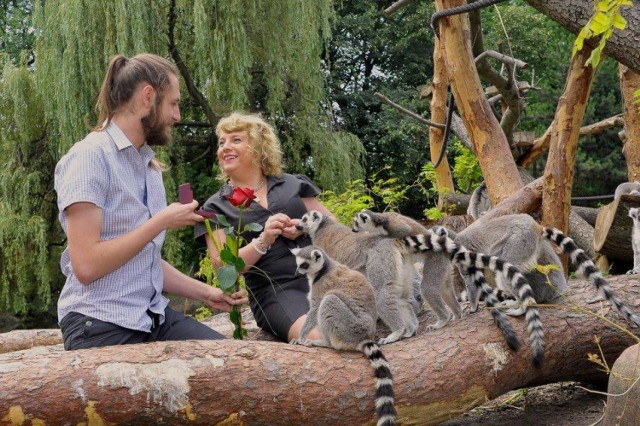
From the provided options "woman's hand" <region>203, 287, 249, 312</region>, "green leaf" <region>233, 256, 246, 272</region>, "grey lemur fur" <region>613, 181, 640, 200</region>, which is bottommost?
"woman's hand" <region>203, 287, 249, 312</region>

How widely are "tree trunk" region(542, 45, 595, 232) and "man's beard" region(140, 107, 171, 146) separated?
3118 mm

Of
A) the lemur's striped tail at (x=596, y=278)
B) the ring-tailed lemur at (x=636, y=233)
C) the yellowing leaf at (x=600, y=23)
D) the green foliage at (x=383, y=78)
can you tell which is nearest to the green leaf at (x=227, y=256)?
the lemur's striped tail at (x=596, y=278)

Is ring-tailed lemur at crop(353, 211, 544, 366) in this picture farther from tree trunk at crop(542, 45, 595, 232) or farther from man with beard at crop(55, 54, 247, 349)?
tree trunk at crop(542, 45, 595, 232)

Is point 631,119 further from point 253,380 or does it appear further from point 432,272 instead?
point 253,380

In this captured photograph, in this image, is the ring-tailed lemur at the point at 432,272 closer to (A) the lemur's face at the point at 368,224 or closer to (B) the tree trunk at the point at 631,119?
(A) the lemur's face at the point at 368,224

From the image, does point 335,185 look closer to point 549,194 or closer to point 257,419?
point 549,194

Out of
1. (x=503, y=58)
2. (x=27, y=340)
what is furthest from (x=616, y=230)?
(x=27, y=340)

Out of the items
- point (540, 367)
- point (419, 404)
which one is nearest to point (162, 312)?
point (419, 404)

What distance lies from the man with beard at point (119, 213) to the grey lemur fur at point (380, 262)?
1.05 metres

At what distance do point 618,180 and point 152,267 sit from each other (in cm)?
1556

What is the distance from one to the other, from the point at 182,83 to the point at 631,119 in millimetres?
7573

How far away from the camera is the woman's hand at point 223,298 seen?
3.74 meters

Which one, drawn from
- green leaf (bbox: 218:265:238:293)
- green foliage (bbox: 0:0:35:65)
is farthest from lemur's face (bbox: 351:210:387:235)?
green foliage (bbox: 0:0:35:65)

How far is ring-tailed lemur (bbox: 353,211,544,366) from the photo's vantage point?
3674mm
